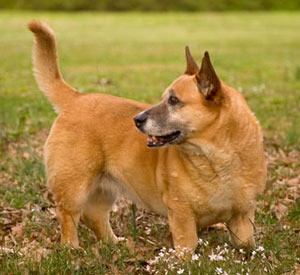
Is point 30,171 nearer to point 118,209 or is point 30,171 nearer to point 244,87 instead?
point 118,209

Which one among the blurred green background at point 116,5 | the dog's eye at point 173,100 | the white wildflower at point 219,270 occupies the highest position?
the dog's eye at point 173,100

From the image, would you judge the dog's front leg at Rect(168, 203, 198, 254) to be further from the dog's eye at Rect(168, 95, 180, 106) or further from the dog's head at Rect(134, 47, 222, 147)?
the dog's eye at Rect(168, 95, 180, 106)

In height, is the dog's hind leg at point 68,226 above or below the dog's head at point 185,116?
below

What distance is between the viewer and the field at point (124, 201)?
4555mm

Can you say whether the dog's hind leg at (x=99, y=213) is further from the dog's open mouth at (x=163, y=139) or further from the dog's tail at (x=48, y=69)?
the dog's open mouth at (x=163, y=139)

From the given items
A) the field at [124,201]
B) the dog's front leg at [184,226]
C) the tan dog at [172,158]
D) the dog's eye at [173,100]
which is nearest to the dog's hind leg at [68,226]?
the tan dog at [172,158]

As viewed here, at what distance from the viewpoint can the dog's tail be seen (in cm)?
570

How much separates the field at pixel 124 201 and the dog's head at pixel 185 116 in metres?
0.74

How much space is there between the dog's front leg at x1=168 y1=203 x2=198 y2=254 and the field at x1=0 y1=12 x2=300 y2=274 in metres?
0.11

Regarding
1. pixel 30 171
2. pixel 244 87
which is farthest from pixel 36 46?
pixel 244 87

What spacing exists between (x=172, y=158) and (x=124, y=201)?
1490 mm

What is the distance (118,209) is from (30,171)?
100 centimetres

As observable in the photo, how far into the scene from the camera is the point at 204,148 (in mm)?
4906

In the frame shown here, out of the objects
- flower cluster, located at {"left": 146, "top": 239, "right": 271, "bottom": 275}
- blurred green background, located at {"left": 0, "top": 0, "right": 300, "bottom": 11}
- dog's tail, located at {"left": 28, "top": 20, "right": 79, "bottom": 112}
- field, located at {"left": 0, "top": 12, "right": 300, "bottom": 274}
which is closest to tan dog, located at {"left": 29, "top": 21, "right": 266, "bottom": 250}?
Answer: dog's tail, located at {"left": 28, "top": 20, "right": 79, "bottom": 112}
